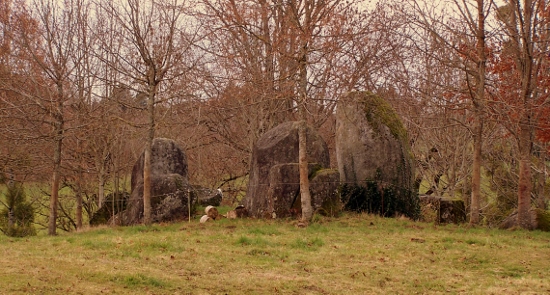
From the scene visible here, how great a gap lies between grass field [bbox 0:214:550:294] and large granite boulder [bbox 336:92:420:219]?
213 cm

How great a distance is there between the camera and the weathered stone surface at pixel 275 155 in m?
18.8

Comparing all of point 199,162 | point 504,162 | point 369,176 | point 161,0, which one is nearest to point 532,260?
point 369,176

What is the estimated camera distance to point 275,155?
19.1m

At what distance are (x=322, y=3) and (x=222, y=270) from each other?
29.0 ft

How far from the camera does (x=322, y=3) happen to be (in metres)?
16.9

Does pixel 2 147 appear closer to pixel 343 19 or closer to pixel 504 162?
pixel 343 19

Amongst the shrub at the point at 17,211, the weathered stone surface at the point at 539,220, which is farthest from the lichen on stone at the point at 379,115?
the shrub at the point at 17,211

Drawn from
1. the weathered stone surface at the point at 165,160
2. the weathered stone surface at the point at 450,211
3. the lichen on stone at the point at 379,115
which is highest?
the lichen on stone at the point at 379,115

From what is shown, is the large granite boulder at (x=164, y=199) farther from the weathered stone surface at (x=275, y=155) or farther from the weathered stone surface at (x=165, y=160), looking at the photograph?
the weathered stone surface at (x=275, y=155)

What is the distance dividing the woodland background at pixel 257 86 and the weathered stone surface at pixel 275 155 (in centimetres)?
122

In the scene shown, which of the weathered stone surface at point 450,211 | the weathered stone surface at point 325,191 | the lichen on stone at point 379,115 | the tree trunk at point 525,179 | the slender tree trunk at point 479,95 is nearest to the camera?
the slender tree trunk at point 479,95

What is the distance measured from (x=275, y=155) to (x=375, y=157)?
3109mm

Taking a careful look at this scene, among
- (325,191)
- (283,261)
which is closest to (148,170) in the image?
(325,191)

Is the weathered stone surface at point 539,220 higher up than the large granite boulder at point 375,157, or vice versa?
the large granite boulder at point 375,157
